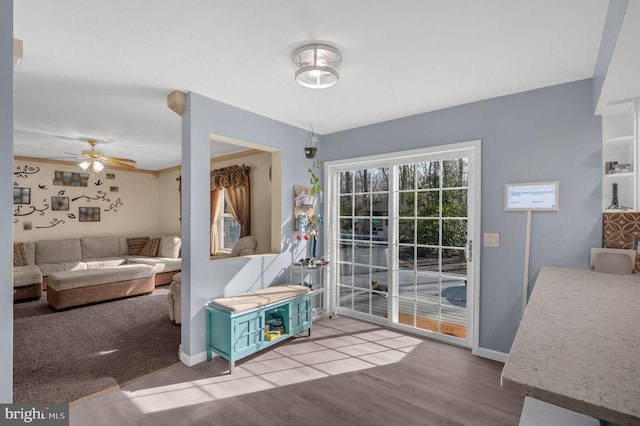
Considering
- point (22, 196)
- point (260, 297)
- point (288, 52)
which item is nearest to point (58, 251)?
point (22, 196)

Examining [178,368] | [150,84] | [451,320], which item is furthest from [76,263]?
[451,320]

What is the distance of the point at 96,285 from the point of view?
186 inches

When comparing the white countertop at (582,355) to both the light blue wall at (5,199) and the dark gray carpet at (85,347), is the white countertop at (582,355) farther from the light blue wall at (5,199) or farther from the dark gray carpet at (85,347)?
the dark gray carpet at (85,347)

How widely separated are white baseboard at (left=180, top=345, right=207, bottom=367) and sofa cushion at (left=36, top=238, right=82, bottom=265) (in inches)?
184

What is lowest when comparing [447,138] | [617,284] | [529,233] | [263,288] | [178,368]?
[178,368]

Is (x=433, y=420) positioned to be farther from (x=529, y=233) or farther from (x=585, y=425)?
(x=529, y=233)

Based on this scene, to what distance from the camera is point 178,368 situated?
277 cm

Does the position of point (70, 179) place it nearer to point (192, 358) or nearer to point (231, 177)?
point (231, 177)

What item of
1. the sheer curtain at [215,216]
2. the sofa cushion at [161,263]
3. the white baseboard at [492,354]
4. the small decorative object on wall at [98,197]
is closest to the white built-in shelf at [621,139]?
the white baseboard at [492,354]

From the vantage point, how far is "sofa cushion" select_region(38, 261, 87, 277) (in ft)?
17.7

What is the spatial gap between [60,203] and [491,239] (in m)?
7.60

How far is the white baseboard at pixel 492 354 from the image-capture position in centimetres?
284

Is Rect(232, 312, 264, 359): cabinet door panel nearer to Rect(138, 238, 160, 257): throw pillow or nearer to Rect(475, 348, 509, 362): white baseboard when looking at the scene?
Rect(475, 348, 509, 362): white baseboard

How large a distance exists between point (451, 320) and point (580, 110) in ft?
7.37
